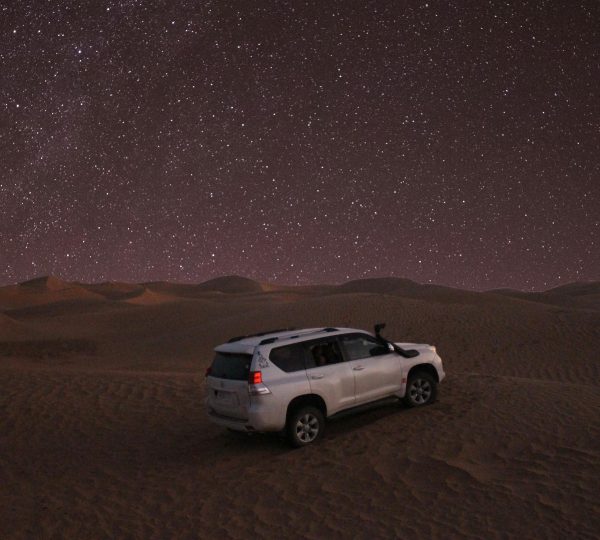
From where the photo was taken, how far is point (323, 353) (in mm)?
8727

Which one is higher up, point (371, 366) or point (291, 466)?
point (371, 366)

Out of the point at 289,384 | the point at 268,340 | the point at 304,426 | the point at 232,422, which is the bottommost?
the point at 304,426

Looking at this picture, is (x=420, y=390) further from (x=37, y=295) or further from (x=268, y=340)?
(x=37, y=295)

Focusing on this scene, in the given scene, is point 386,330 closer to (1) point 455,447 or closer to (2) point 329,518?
(1) point 455,447

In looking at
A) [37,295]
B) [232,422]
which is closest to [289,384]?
[232,422]

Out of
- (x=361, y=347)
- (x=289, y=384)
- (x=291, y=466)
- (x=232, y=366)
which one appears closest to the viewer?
(x=291, y=466)

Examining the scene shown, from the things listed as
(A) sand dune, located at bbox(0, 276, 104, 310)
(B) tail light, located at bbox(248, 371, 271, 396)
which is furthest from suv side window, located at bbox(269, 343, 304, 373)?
(A) sand dune, located at bbox(0, 276, 104, 310)

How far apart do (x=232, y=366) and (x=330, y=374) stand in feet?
5.04

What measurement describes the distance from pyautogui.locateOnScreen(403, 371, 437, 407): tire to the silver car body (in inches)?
10.8

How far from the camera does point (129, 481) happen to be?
7.80 metres

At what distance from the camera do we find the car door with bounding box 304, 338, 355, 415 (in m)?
8.36

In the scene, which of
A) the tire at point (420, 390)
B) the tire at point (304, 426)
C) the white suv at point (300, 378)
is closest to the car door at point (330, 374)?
the white suv at point (300, 378)

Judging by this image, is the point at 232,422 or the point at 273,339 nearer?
the point at 232,422

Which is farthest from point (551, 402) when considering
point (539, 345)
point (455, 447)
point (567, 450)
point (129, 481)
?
point (539, 345)
